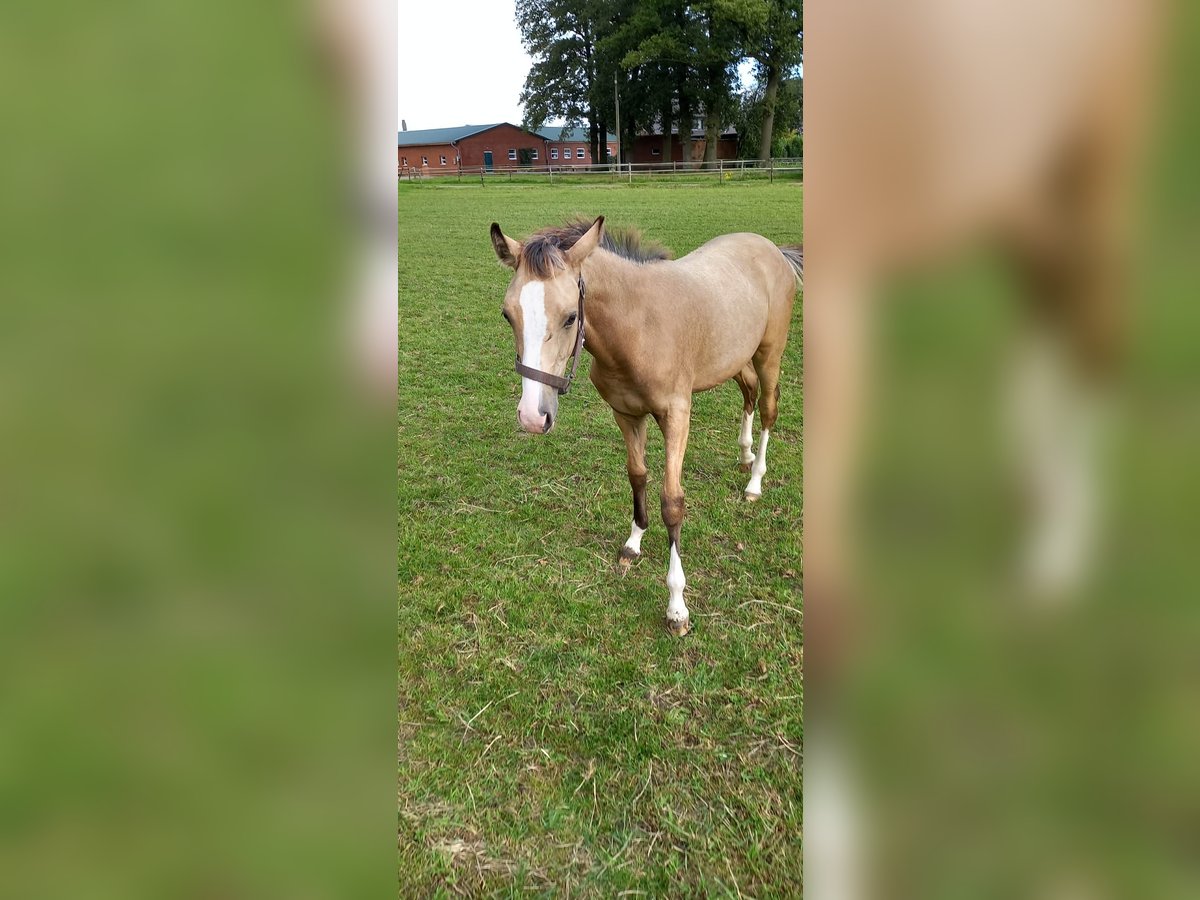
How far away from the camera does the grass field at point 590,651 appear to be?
6.06 feet

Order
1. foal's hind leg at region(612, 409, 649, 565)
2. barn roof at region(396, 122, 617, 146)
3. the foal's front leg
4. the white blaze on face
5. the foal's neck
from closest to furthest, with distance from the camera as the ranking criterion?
1. barn roof at region(396, 122, 617, 146)
2. the white blaze on face
3. the foal's neck
4. the foal's front leg
5. foal's hind leg at region(612, 409, 649, 565)

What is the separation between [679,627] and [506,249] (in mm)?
1592

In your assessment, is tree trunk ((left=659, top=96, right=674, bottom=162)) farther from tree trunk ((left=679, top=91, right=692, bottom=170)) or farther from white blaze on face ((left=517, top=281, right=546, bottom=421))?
white blaze on face ((left=517, top=281, right=546, bottom=421))

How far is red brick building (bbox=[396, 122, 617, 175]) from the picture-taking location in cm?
113

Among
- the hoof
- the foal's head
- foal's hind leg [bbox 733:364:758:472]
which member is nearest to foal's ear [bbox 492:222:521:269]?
the foal's head

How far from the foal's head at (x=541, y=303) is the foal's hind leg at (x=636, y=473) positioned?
0.99 meters

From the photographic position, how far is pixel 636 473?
3033 millimetres

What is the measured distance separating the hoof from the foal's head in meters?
1.24

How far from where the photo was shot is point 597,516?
361cm

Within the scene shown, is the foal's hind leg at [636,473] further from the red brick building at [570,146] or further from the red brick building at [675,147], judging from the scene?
the red brick building at [675,147]

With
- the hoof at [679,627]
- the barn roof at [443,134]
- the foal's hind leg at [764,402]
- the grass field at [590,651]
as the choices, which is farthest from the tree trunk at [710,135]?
the foal's hind leg at [764,402]
